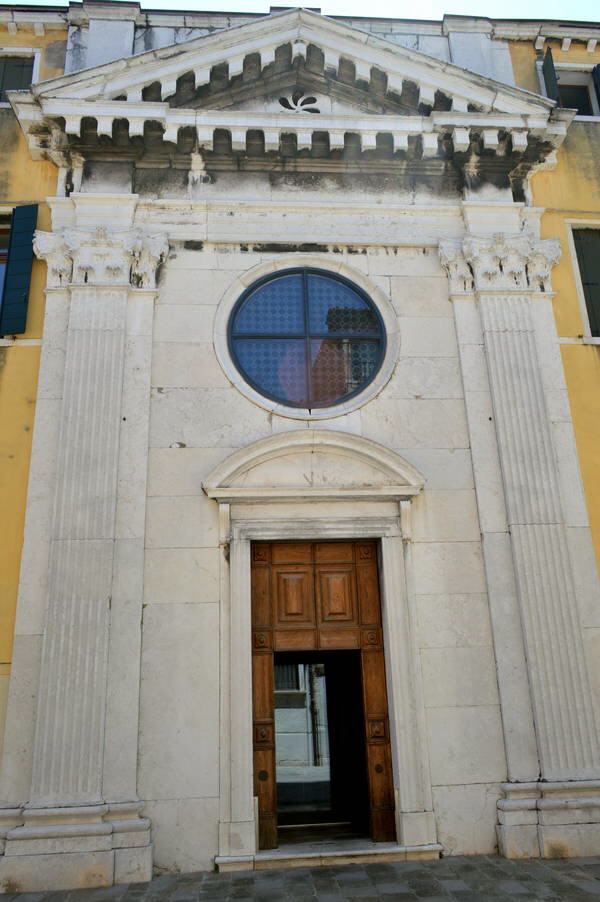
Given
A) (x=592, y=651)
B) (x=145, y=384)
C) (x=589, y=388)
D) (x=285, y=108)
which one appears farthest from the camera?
(x=285, y=108)

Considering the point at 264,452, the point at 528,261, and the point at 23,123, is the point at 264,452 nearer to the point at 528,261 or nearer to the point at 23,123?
the point at 528,261

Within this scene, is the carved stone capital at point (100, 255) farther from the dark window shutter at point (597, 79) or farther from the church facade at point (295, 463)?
the dark window shutter at point (597, 79)

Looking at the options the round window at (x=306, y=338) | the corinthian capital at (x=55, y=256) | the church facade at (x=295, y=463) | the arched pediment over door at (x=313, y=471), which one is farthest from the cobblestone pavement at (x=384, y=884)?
the corinthian capital at (x=55, y=256)

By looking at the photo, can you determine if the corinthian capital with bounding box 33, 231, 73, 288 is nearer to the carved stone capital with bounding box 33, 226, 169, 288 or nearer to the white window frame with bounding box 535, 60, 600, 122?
the carved stone capital with bounding box 33, 226, 169, 288

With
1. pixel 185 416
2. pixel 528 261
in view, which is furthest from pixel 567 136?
pixel 185 416

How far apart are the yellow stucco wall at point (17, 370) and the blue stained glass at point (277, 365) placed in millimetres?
2983

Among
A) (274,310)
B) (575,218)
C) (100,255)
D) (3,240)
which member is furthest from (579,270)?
(3,240)

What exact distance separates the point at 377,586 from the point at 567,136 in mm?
8380

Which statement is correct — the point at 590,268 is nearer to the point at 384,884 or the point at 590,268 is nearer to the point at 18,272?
the point at 18,272

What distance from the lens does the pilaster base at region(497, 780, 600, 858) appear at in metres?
8.27

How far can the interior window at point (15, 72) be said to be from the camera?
1217 cm

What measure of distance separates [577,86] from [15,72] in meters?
10.0

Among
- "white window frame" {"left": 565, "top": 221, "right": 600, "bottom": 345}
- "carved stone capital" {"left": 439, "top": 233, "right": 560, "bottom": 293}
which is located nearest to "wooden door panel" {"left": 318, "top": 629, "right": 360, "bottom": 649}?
"carved stone capital" {"left": 439, "top": 233, "right": 560, "bottom": 293}

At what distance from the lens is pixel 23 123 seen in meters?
10.9
